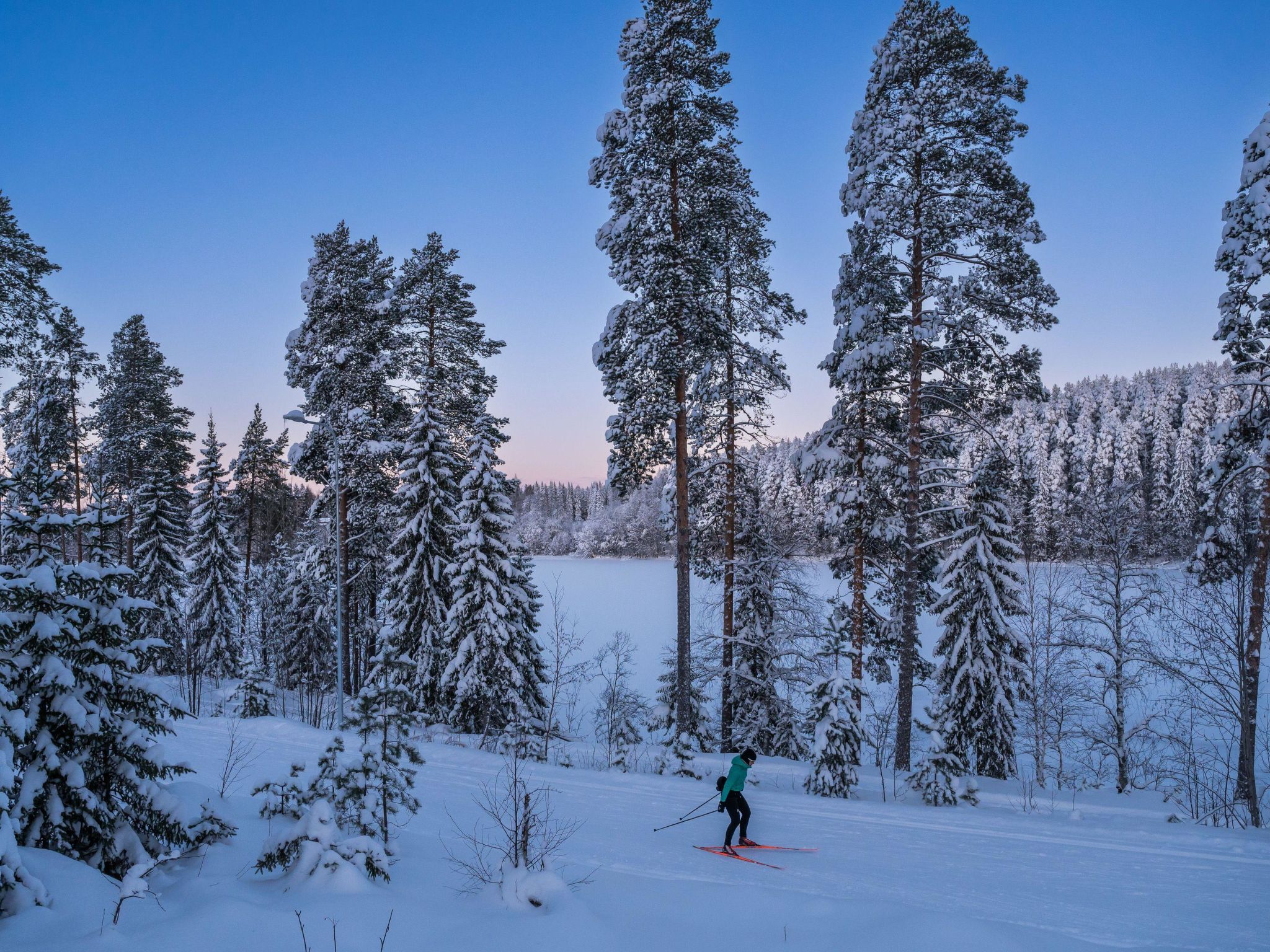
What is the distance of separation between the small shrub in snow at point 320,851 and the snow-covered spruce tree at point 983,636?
49.4ft

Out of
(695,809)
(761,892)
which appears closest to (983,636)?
(695,809)

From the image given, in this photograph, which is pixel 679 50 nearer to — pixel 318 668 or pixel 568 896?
pixel 568 896

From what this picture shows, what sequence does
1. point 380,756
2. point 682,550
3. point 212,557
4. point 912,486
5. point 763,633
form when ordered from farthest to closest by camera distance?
point 212,557
point 763,633
point 682,550
point 912,486
point 380,756

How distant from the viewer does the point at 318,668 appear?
3114 centimetres

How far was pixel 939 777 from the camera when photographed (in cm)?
1094

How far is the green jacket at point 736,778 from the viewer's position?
8164 millimetres

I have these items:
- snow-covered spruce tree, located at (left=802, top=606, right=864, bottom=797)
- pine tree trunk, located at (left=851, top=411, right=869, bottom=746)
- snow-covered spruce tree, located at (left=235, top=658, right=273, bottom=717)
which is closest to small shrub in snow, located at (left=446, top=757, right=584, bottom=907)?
snow-covered spruce tree, located at (left=802, top=606, right=864, bottom=797)

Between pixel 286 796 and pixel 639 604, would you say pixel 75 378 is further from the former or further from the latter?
pixel 639 604

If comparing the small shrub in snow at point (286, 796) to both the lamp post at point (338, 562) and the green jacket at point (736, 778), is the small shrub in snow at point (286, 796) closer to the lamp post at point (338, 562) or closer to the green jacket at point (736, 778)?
the green jacket at point (736, 778)

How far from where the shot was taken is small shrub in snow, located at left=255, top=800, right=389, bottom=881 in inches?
220

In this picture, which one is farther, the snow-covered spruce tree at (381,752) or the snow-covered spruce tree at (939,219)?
the snow-covered spruce tree at (939,219)

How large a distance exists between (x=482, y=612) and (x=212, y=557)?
63.5ft

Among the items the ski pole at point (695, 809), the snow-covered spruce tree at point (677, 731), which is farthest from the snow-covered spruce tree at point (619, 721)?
the ski pole at point (695, 809)

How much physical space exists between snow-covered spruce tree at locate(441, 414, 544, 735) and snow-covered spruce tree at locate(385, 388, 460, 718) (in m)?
0.61
